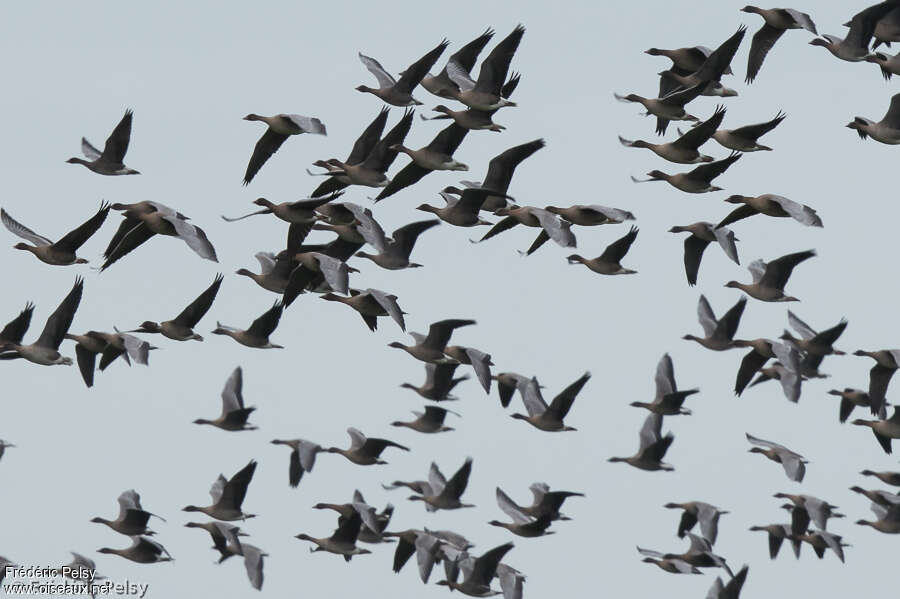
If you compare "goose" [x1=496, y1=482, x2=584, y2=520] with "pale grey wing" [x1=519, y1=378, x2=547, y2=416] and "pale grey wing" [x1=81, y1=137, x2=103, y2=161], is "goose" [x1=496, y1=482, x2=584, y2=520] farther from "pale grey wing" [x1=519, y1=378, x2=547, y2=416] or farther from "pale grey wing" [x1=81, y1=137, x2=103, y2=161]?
"pale grey wing" [x1=81, y1=137, x2=103, y2=161]

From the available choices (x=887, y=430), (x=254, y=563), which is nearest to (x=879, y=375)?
(x=887, y=430)

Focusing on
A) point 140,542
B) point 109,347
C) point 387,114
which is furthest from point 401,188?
point 140,542

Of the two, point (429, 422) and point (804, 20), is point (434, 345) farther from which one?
point (804, 20)

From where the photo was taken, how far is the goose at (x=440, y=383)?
1455 inches

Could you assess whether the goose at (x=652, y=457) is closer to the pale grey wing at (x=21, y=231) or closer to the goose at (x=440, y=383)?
the goose at (x=440, y=383)

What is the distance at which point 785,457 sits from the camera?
35.3 meters

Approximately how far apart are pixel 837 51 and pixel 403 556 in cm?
1057

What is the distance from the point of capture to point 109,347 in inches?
1364

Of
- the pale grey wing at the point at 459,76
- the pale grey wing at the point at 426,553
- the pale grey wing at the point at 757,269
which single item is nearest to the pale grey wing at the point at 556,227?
the pale grey wing at the point at 459,76

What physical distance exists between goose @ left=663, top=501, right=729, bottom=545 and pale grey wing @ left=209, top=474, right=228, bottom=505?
7218 millimetres

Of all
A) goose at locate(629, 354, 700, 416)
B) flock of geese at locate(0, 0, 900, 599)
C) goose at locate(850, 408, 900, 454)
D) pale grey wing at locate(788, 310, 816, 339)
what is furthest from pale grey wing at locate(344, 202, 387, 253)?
goose at locate(850, 408, 900, 454)

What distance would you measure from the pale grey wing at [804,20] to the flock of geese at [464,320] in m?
0.05

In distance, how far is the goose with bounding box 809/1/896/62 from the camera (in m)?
32.0

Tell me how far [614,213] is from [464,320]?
329cm
